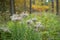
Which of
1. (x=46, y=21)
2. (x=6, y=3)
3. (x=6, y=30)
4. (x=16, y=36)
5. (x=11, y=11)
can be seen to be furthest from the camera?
(x=6, y=3)

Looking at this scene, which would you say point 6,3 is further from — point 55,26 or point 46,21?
point 55,26

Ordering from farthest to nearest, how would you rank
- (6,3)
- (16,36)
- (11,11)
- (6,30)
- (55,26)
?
1. (6,3)
2. (11,11)
3. (55,26)
4. (6,30)
5. (16,36)

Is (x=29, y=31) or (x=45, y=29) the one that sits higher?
(x=29, y=31)

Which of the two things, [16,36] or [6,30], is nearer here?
[16,36]

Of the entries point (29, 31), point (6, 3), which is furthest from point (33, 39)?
point (6, 3)

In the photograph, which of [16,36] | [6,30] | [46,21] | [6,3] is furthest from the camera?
[6,3]

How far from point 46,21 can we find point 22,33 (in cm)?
253

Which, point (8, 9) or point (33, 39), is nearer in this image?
point (33, 39)

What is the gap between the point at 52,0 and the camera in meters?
14.5

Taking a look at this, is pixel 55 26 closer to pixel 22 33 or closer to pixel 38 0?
pixel 22 33

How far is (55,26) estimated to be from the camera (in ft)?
16.6

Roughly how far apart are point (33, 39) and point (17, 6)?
9.33 m

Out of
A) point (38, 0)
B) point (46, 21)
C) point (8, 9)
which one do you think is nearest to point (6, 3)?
point (8, 9)

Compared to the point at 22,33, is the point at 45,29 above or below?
below
